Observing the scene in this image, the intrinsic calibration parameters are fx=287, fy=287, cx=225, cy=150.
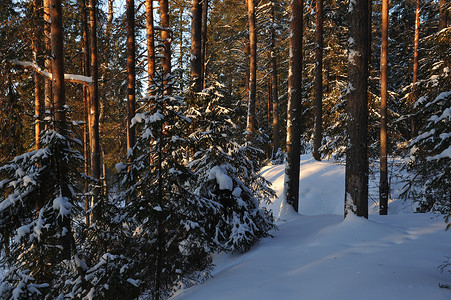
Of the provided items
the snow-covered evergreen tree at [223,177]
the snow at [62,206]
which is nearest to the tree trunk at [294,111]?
the snow-covered evergreen tree at [223,177]

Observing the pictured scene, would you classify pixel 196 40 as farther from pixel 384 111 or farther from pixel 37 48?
pixel 384 111

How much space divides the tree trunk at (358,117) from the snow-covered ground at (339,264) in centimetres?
53

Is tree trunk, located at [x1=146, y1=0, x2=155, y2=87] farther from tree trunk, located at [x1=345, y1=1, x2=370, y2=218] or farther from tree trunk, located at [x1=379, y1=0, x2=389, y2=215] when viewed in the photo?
tree trunk, located at [x1=379, y1=0, x2=389, y2=215]

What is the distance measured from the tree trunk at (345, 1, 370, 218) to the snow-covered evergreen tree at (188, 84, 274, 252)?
7.00 ft

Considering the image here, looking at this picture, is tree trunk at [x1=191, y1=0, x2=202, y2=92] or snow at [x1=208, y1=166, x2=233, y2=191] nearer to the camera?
snow at [x1=208, y1=166, x2=233, y2=191]

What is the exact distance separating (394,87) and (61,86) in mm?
28069

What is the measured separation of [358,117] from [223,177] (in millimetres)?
3452

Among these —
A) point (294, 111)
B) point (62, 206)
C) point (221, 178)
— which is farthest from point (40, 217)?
point (294, 111)

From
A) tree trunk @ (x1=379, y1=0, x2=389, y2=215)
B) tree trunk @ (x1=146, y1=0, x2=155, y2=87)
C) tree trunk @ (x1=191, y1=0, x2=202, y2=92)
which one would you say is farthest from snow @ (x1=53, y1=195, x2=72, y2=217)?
tree trunk @ (x1=379, y1=0, x2=389, y2=215)

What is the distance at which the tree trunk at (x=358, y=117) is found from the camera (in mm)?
6637

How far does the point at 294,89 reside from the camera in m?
9.70

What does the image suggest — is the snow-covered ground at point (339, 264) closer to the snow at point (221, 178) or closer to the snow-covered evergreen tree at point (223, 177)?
the snow-covered evergreen tree at point (223, 177)

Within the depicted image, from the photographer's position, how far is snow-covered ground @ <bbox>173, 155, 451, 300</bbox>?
12.2 ft

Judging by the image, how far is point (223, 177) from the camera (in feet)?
20.1
